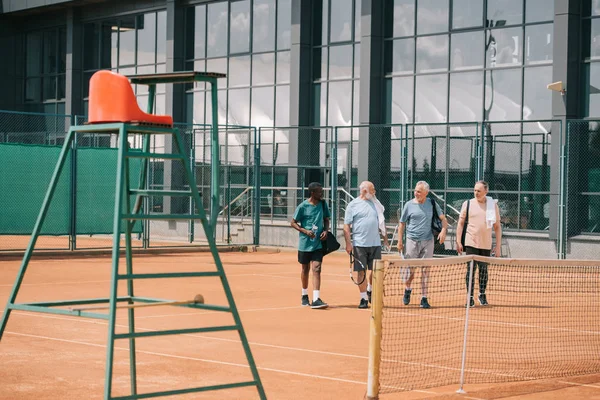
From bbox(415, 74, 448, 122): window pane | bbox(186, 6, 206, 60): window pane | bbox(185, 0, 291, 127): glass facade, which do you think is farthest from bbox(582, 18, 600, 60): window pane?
bbox(186, 6, 206, 60): window pane

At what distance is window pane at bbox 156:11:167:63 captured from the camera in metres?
36.6

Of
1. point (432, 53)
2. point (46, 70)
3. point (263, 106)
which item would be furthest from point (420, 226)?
point (46, 70)

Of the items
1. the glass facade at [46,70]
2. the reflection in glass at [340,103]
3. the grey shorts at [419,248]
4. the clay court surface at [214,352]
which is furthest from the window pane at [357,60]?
the grey shorts at [419,248]

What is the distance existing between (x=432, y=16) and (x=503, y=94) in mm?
3525

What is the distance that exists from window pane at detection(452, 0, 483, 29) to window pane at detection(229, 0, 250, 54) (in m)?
8.43

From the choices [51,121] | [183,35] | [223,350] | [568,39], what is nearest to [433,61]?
[568,39]

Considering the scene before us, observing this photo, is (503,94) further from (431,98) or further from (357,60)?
(357,60)

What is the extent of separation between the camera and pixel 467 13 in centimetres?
2759

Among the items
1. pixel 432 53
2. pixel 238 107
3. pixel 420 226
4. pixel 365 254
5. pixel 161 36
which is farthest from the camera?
pixel 161 36

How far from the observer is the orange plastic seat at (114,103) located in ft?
17.4

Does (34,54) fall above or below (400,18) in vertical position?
above

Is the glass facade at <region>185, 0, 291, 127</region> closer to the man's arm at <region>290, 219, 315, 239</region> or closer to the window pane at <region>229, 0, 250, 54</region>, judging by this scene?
the window pane at <region>229, 0, 250, 54</region>

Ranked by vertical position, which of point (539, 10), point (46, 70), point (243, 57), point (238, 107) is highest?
point (46, 70)

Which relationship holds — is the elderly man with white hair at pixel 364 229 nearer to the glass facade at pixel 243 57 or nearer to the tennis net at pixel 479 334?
the tennis net at pixel 479 334
